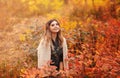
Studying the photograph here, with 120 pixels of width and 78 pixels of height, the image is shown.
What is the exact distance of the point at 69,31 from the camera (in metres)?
7.58

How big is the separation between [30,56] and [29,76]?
247cm

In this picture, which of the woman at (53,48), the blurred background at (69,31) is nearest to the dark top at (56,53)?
the woman at (53,48)

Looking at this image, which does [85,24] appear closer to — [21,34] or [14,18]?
[21,34]

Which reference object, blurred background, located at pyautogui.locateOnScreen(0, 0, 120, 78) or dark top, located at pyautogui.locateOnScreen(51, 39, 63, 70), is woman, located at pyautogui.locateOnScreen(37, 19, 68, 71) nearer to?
dark top, located at pyautogui.locateOnScreen(51, 39, 63, 70)

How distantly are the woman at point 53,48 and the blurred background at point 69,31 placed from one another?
0.26m

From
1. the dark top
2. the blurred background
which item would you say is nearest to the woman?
the dark top

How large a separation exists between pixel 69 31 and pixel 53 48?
2478mm

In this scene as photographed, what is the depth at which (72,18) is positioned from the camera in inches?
371

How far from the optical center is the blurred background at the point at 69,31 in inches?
231

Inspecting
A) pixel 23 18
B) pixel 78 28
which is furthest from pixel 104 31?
pixel 23 18

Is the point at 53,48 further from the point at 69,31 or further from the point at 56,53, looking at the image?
the point at 69,31

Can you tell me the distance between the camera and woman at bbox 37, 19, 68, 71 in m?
5.03

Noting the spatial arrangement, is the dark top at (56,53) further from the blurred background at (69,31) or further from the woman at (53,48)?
the blurred background at (69,31)

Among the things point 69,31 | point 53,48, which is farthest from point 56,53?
point 69,31
